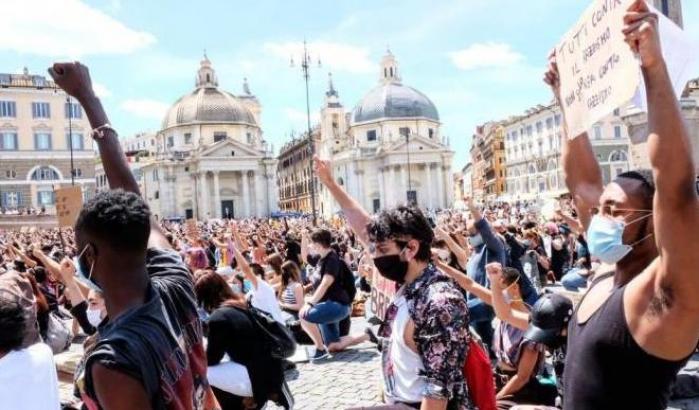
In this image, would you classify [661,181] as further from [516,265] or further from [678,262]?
[516,265]

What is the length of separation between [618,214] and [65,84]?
227cm

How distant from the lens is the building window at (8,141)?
56594mm

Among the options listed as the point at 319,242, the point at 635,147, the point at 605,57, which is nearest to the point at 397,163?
the point at 635,147

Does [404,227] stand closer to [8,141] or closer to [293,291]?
[293,291]

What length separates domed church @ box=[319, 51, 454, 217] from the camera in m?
79.8

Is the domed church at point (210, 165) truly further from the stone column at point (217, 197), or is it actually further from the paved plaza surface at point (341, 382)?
the paved plaza surface at point (341, 382)

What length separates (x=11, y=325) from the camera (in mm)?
2791


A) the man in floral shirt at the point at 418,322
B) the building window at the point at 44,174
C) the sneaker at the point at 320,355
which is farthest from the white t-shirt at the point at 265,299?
the building window at the point at 44,174

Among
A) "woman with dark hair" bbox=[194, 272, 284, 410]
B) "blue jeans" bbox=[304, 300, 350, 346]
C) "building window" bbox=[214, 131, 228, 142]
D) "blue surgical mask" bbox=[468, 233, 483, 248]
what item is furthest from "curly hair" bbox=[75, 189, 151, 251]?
"building window" bbox=[214, 131, 228, 142]

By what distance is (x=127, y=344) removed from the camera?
1.77 meters

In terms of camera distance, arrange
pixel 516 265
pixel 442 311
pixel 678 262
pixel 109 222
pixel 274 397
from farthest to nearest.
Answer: pixel 516 265 < pixel 274 397 < pixel 442 311 < pixel 109 222 < pixel 678 262

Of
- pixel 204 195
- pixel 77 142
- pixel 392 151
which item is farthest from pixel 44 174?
pixel 392 151

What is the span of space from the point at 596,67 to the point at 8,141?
208ft

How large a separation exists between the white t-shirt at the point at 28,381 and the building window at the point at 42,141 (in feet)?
202
